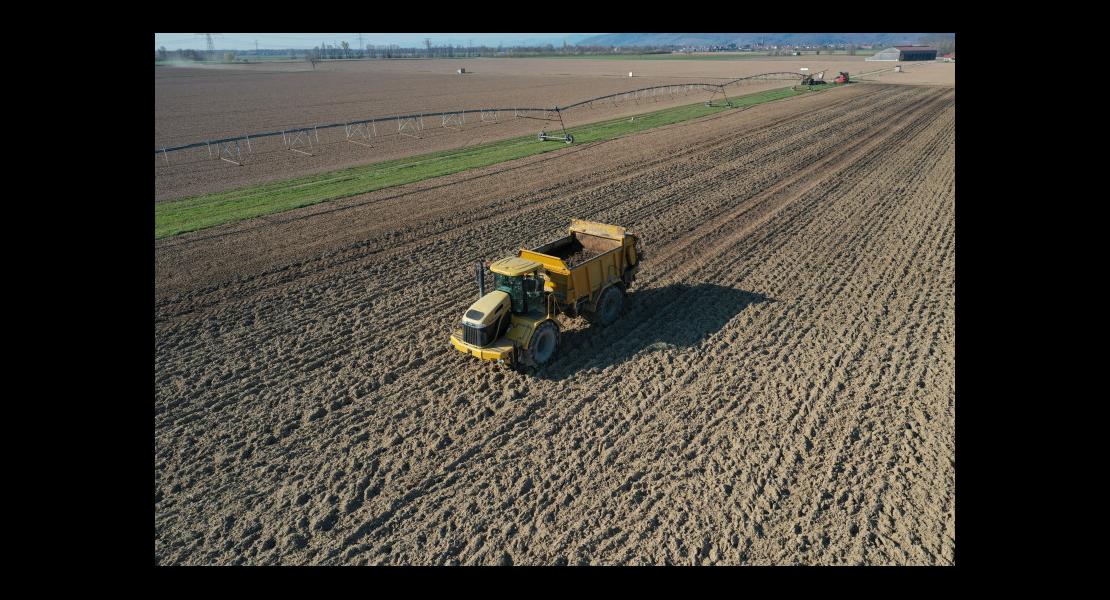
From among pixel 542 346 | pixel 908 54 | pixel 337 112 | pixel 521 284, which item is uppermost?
pixel 908 54

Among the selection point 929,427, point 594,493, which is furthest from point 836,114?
point 594,493

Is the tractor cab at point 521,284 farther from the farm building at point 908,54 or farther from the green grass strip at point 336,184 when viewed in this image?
the farm building at point 908,54

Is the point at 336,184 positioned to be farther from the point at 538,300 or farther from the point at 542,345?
the point at 542,345

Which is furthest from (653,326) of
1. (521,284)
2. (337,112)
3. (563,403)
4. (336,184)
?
(337,112)

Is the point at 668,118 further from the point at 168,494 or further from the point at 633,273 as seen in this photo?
the point at 168,494

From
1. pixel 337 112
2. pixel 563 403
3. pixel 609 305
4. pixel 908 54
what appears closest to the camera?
pixel 563 403

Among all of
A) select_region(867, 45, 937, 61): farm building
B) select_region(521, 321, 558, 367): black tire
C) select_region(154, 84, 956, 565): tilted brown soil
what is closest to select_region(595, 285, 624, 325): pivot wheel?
select_region(154, 84, 956, 565): tilted brown soil

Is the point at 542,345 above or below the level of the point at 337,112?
below
